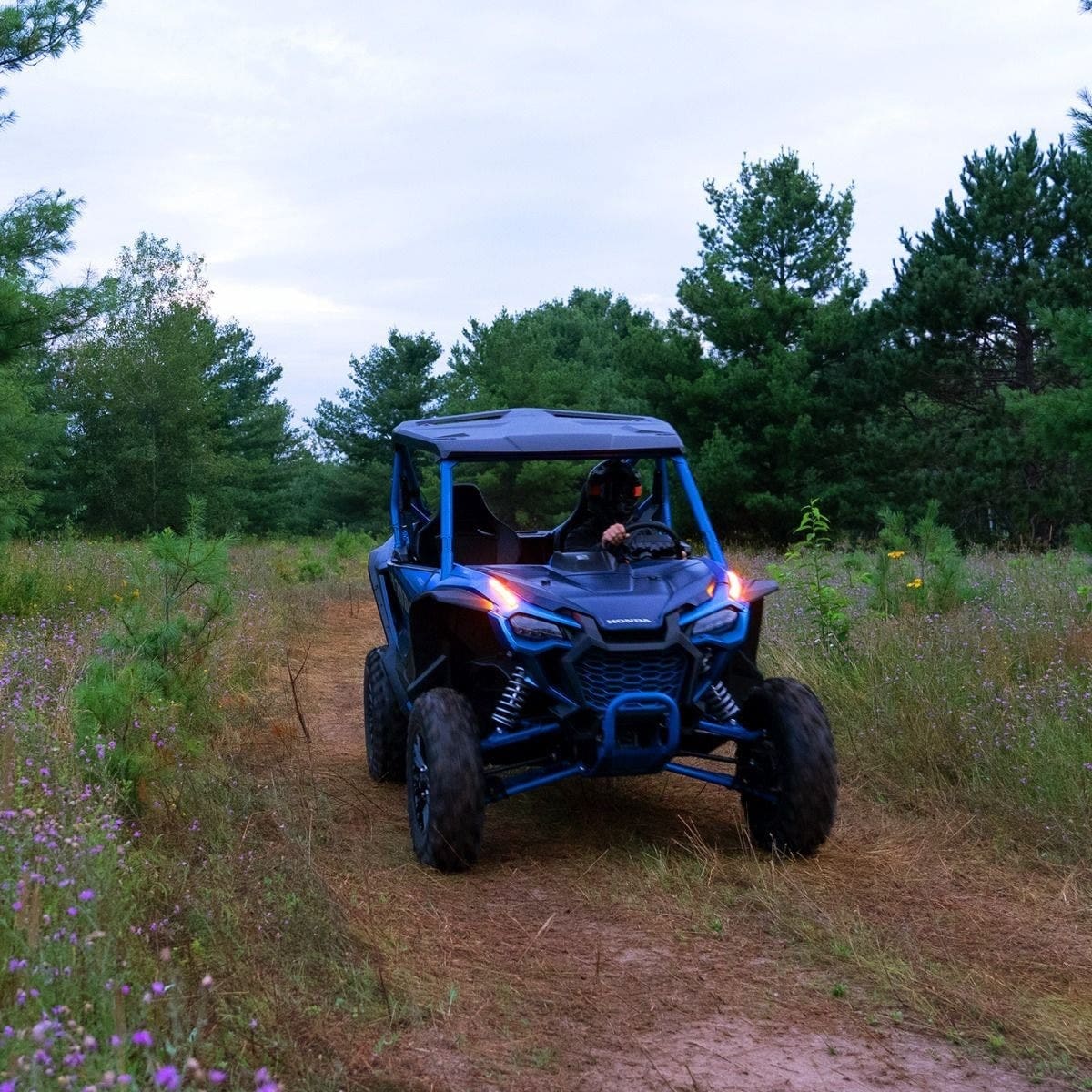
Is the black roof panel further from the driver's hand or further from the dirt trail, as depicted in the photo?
the dirt trail

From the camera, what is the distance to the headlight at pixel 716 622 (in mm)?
5184

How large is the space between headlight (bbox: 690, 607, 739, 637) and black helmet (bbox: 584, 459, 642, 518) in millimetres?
1398

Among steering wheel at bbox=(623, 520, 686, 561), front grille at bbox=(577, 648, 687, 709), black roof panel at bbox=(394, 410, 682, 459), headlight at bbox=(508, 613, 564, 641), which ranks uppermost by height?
black roof panel at bbox=(394, 410, 682, 459)

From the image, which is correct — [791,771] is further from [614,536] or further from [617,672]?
[614,536]

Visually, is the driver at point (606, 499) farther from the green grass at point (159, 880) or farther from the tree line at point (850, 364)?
the tree line at point (850, 364)

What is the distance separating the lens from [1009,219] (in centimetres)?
2652

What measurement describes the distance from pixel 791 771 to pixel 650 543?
4.54 feet

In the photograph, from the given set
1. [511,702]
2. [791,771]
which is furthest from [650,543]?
[791,771]

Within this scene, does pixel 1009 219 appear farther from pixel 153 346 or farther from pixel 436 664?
pixel 153 346

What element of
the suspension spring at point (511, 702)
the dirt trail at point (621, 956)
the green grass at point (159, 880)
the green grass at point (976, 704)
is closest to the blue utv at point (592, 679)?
the suspension spring at point (511, 702)

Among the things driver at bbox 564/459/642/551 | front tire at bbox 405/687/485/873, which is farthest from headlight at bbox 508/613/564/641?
driver at bbox 564/459/642/551

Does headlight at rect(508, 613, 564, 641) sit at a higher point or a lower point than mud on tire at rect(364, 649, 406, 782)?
higher

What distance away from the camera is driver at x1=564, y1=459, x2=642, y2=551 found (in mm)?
6555

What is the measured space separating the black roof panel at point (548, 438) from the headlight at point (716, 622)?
98cm
